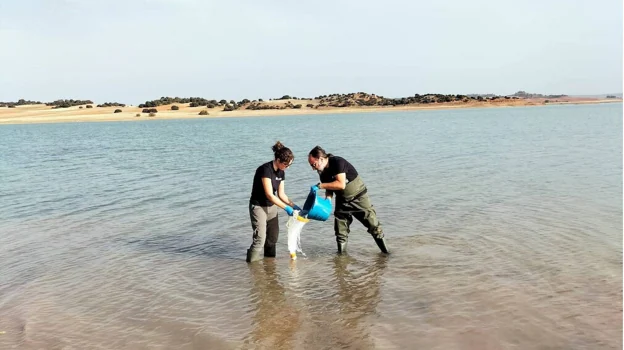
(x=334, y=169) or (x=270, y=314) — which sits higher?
(x=334, y=169)

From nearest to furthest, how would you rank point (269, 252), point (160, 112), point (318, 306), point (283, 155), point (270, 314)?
point (270, 314)
point (318, 306)
point (283, 155)
point (269, 252)
point (160, 112)

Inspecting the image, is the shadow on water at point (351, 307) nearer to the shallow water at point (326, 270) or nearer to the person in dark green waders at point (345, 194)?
the shallow water at point (326, 270)

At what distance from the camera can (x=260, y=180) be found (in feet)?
25.5

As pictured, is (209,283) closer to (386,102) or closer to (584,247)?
(584,247)

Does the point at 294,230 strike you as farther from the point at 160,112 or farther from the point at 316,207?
the point at 160,112

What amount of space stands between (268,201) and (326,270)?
140cm

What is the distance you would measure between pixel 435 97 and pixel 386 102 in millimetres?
8853

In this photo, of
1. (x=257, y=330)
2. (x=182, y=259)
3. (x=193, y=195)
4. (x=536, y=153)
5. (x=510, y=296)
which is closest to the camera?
(x=257, y=330)

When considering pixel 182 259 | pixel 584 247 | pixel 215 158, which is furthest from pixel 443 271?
pixel 215 158

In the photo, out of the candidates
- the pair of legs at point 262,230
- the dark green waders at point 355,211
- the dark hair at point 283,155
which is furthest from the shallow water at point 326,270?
the dark hair at point 283,155

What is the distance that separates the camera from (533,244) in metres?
8.37

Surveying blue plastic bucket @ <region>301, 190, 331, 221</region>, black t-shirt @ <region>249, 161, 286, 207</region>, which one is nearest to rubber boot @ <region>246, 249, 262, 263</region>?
black t-shirt @ <region>249, 161, 286, 207</region>

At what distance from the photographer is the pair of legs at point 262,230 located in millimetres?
8000

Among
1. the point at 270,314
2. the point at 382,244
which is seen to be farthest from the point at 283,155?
the point at 270,314
